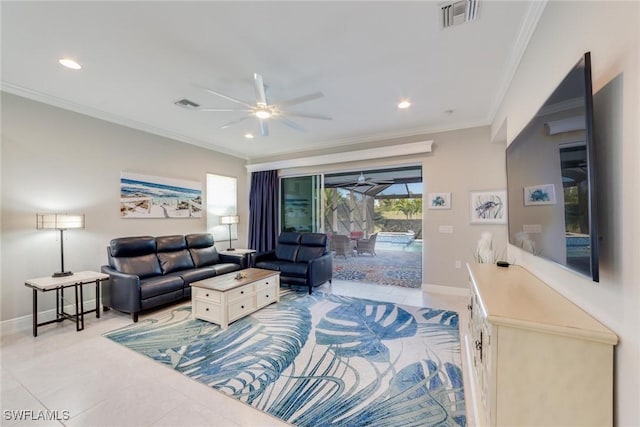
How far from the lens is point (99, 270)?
12.4 ft

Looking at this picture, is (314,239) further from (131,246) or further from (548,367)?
(548,367)

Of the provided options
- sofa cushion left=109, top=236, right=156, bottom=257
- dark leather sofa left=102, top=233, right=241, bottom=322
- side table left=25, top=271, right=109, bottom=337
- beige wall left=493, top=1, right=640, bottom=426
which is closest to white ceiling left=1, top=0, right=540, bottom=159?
beige wall left=493, top=1, right=640, bottom=426

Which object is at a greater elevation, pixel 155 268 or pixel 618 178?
pixel 618 178

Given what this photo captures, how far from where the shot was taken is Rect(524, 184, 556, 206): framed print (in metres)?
1.44

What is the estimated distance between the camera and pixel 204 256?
15.2 feet

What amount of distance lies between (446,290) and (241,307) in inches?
130

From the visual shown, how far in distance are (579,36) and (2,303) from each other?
5.60 meters

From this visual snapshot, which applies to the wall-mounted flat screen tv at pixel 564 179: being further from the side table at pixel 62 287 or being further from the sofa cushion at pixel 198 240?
the sofa cushion at pixel 198 240

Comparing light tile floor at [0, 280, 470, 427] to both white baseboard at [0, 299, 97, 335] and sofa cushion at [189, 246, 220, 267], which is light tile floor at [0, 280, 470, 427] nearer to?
white baseboard at [0, 299, 97, 335]

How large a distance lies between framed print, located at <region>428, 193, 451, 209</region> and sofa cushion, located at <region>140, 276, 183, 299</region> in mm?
4183

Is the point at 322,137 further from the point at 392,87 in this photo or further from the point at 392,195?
the point at 392,195

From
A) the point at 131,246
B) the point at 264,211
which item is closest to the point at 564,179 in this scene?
the point at 131,246

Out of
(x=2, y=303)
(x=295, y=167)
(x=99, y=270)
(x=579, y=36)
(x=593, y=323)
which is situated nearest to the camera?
(x=593, y=323)

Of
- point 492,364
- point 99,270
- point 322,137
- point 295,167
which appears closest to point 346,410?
point 492,364
